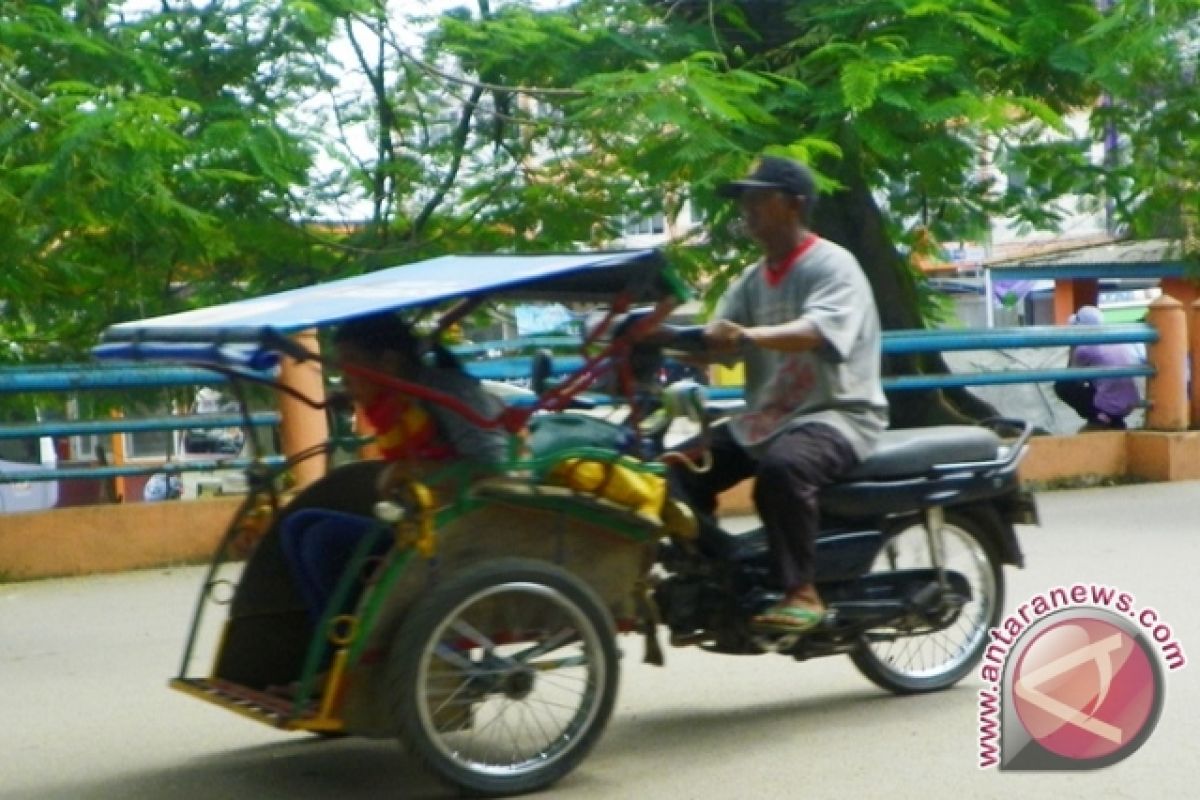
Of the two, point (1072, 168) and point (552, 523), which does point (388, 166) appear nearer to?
point (1072, 168)

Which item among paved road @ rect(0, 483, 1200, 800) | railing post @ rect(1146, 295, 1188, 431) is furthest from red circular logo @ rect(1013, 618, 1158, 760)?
railing post @ rect(1146, 295, 1188, 431)

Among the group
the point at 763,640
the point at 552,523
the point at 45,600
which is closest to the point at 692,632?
the point at 763,640

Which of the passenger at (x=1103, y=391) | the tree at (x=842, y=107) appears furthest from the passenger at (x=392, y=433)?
the passenger at (x=1103, y=391)

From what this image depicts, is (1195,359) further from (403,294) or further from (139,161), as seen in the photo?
(403,294)

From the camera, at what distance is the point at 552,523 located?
19.3 ft

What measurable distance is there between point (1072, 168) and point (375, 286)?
32.8ft

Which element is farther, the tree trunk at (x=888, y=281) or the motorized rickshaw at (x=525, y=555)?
the tree trunk at (x=888, y=281)

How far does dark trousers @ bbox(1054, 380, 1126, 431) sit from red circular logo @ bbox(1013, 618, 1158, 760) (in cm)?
1005

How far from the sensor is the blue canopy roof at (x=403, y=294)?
17.3ft

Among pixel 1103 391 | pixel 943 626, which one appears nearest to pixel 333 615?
pixel 943 626

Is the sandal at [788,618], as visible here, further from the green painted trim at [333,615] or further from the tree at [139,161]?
the tree at [139,161]

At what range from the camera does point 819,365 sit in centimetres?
642

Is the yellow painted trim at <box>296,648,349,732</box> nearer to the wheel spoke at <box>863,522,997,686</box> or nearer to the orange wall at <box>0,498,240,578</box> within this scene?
the wheel spoke at <box>863,522,997,686</box>

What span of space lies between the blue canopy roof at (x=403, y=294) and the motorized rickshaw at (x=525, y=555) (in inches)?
0.4
